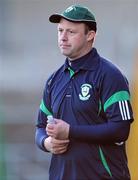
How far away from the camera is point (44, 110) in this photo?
3438mm

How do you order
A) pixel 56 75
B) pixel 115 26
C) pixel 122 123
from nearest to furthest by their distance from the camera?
pixel 122 123 < pixel 56 75 < pixel 115 26

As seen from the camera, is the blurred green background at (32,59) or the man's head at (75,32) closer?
the man's head at (75,32)

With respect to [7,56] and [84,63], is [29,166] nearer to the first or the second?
[7,56]

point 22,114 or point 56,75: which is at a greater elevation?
point 56,75

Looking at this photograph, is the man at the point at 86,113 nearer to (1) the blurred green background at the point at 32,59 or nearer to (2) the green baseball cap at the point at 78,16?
(2) the green baseball cap at the point at 78,16

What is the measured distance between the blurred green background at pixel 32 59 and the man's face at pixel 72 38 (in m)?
1.74

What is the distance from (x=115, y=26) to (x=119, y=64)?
32 centimetres


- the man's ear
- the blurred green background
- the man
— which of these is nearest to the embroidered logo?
the man

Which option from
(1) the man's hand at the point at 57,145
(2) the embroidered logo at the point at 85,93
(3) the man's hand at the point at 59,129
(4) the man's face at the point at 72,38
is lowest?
(1) the man's hand at the point at 57,145

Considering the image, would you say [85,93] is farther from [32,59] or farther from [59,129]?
[32,59]

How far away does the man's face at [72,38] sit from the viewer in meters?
3.20

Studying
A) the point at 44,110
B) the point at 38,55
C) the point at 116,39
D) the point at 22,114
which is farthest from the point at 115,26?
the point at 44,110

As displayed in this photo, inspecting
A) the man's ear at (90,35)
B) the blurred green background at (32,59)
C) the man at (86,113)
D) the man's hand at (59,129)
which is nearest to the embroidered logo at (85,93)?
the man at (86,113)

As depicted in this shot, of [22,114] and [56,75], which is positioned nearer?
[56,75]
